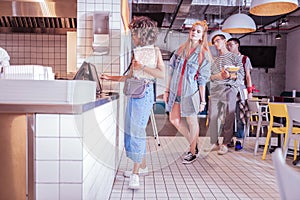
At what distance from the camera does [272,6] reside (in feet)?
12.0

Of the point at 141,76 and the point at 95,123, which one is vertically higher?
the point at 141,76

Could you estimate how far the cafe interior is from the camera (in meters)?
1.28

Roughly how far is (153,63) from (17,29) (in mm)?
2966

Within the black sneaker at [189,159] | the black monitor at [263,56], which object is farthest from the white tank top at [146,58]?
the black monitor at [263,56]

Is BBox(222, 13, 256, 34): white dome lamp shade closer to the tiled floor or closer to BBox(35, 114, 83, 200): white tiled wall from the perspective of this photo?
the tiled floor

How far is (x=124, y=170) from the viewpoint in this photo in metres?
3.12

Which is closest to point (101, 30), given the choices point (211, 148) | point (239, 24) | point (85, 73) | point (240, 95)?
point (85, 73)

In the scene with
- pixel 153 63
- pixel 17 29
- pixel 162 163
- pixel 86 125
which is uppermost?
pixel 17 29

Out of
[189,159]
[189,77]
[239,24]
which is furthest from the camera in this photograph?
[239,24]

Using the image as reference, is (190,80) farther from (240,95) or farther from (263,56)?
(263,56)

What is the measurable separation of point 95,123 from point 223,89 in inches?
108

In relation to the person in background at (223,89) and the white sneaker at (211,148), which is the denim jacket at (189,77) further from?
the white sneaker at (211,148)

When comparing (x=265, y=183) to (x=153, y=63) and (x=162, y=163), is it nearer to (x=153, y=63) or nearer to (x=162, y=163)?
(x=162, y=163)

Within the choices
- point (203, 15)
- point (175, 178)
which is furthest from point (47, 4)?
point (203, 15)
